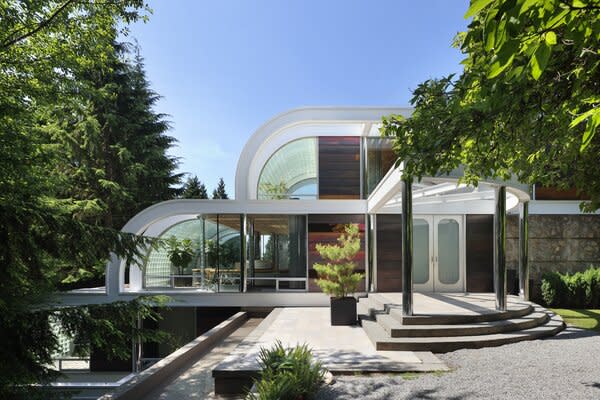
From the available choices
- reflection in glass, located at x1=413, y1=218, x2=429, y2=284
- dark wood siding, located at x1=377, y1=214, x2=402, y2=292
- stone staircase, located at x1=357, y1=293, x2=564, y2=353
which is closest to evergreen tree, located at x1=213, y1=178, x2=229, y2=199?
dark wood siding, located at x1=377, y1=214, x2=402, y2=292

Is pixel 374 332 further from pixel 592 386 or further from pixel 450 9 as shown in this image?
pixel 450 9

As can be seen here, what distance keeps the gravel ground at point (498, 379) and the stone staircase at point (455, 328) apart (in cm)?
37

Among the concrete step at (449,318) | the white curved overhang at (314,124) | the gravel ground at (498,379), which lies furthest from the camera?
the white curved overhang at (314,124)

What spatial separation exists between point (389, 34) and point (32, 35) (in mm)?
9201

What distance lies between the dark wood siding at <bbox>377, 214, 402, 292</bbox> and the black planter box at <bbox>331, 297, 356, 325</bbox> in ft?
13.2

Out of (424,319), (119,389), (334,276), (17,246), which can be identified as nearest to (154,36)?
(17,246)

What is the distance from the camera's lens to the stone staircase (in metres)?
7.13

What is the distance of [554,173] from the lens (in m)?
5.70

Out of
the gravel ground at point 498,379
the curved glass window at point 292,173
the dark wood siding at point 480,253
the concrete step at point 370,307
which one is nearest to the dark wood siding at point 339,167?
the curved glass window at point 292,173

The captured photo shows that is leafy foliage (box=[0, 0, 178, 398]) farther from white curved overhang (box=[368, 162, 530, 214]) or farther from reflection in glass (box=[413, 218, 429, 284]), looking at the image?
reflection in glass (box=[413, 218, 429, 284])

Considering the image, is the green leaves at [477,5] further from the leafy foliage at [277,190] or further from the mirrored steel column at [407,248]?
the leafy foliage at [277,190]

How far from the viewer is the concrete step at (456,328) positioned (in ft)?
24.5

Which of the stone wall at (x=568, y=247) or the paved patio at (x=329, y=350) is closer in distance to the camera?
the paved patio at (x=329, y=350)

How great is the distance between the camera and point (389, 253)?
13.5m
